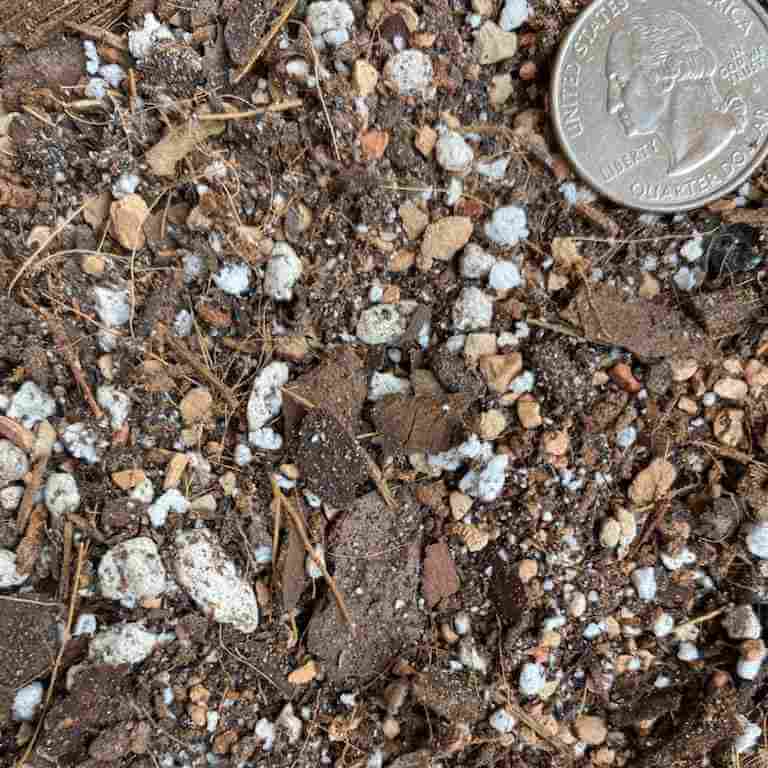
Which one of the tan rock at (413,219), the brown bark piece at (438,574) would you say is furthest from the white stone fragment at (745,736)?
the tan rock at (413,219)

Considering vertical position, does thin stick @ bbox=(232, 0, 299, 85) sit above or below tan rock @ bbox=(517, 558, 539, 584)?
above

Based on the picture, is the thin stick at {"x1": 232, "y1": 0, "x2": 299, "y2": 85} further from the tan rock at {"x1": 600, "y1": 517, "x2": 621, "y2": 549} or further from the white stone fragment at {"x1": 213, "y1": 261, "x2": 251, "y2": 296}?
the tan rock at {"x1": 600, "y1": 517, "x2": 621, "y2": 549}

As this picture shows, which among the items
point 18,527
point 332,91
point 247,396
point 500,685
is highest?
point 332,91

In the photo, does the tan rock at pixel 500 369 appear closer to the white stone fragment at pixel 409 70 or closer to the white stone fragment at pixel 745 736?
the white stone fragment at pixel 409 70

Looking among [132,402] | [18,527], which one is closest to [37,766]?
[18,527]

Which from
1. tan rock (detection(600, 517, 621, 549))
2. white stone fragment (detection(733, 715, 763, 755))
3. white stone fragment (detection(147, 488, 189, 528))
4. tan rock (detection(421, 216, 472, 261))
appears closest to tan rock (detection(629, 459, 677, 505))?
tan rock (detection(600, 517, 621, 549))

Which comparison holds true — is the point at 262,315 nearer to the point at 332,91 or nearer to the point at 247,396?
the point at 247,396

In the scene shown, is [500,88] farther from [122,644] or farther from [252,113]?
[122,644]

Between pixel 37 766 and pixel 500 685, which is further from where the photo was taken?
pixel 500 685
